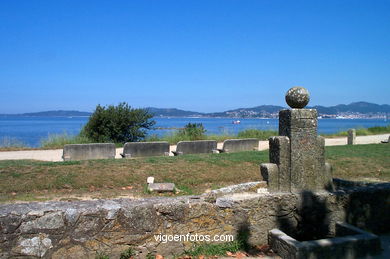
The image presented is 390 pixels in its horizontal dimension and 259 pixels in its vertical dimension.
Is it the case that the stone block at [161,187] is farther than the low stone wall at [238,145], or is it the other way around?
the low stone wall at [238,145]

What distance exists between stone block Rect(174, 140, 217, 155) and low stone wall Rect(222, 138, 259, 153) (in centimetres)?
64

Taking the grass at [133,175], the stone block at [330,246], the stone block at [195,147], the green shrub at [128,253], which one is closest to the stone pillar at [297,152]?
the stone block at [330,246]

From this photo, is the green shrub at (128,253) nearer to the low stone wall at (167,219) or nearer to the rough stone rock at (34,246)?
the low stone wall at (167,219)

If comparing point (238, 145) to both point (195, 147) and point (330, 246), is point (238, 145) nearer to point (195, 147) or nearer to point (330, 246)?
point (195, 147)

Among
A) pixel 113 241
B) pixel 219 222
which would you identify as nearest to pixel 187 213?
pixel 219 222

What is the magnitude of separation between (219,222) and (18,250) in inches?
95.7

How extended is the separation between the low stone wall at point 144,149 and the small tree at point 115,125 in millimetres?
6352

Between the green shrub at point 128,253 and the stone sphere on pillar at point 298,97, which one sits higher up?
the stone sphere on pillar at point 298,97

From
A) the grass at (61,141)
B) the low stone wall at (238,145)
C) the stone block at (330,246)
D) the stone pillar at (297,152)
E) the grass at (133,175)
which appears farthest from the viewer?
the grass at (61,141)

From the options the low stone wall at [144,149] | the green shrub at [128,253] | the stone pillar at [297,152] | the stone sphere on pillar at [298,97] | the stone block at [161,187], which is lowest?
the stone block at [161,187]

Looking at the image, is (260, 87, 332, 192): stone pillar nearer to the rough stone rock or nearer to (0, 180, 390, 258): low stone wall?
(0, 180, 390, 258): low stone wall

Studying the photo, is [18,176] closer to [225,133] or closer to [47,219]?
[47,219]

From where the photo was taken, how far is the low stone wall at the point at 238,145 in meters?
16.6

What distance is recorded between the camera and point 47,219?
12.7ft
